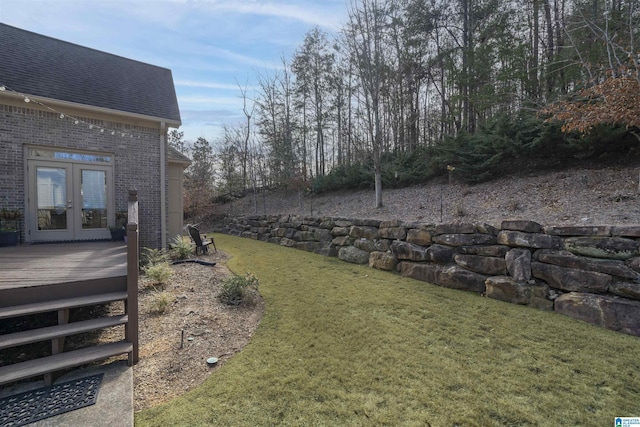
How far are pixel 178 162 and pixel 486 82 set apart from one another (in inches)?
439

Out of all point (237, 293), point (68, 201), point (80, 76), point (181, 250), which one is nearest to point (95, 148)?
point (68, 201)

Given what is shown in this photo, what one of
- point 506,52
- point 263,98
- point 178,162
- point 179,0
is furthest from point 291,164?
point 506,52

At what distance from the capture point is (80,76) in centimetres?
688

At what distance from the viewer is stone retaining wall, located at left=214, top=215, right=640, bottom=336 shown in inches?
138

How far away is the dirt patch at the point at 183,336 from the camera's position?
256 cm

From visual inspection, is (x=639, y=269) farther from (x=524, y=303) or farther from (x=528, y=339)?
(x=528, y=339)

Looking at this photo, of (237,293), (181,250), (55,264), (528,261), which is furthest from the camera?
(181,250)

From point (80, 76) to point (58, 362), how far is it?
24.6ft

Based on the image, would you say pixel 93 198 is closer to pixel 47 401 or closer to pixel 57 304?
pixel 57 304

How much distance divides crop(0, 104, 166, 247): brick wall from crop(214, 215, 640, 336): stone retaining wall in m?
5.49

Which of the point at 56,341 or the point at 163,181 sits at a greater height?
the point at 163,181

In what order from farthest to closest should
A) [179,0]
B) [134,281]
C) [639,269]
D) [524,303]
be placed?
[179,0], [524,303], [639,269], [134,281]

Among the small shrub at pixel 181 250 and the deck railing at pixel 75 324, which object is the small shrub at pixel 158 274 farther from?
the small shrub at pixel 181 250

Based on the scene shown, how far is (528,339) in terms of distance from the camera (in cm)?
317
